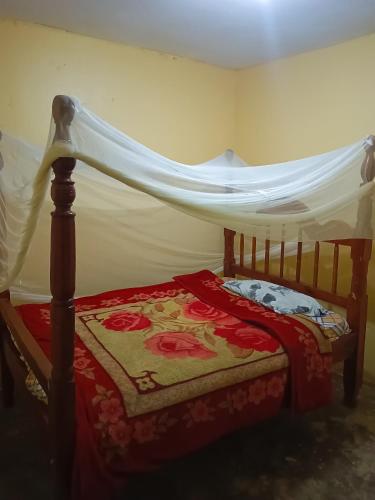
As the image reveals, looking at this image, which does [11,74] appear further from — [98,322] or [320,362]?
[320,362]

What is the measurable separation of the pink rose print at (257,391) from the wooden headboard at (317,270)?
869 mm

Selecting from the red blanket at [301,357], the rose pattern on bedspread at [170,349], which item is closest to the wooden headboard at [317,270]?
the red blanket at [301,357]

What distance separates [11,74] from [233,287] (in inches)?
86.3

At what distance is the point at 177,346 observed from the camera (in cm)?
211

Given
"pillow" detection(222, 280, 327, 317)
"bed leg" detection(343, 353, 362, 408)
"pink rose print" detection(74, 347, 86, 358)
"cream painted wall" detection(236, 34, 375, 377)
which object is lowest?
"bed leg" detection(343, 353, 362, 408)

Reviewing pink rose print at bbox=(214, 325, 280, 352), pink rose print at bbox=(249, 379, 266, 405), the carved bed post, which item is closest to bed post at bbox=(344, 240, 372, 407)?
the carved bed post

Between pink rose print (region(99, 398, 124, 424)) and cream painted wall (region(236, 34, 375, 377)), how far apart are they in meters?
2.12

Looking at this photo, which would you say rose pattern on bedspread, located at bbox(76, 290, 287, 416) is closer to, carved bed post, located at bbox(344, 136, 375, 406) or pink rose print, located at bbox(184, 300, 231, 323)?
pink rose print, located at bbox(184, 300, 231, 323)

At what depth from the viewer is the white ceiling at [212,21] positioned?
233 cm

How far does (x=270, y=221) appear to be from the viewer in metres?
1.97

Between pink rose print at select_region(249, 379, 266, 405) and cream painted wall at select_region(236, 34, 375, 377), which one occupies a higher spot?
cream painted wall at select_region(236, 34, 375, 377)

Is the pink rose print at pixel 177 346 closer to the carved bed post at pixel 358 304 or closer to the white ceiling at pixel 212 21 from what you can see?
the carved bed post at pixel 358 304

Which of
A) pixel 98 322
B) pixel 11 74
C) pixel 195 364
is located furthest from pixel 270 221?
pixel 11 74

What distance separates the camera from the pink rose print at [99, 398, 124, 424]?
5.09 ft
